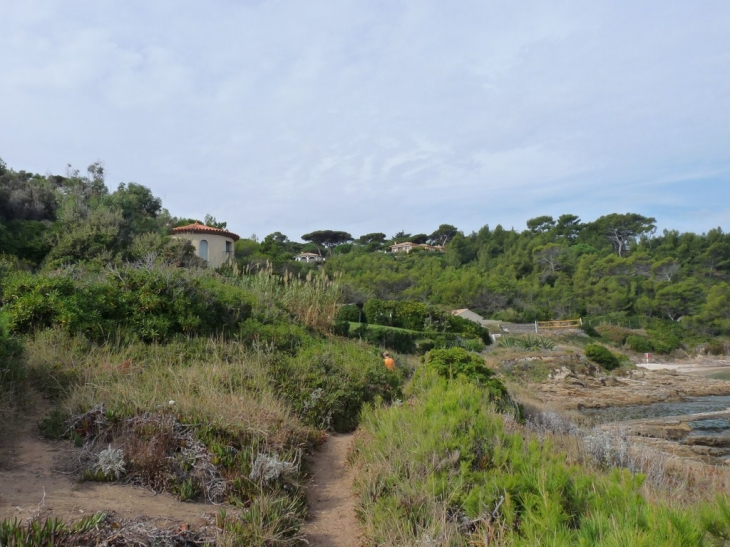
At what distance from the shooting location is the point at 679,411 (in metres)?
17.6

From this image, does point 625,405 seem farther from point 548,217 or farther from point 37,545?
point 548,217

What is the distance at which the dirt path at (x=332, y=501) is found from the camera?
441 centimetres

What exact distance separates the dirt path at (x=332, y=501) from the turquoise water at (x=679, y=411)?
9.39 meters

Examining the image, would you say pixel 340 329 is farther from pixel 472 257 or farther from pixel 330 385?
pixel 472 257

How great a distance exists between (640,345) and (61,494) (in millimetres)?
42178

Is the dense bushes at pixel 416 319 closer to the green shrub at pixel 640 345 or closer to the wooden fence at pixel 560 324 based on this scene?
the wooden fence at pixel 560 324

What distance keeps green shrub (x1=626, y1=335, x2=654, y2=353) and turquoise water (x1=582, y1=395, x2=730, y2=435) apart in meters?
18.5

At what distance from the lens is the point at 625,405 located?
18.9 m

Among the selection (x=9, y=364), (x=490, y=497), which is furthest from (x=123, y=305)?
(x=490, y=497)

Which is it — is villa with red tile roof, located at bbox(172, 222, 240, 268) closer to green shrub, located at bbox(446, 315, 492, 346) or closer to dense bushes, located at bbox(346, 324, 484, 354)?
dense bushes, located at bbox(346, 324, 484, 354)

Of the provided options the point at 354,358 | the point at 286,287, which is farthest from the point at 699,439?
the point at 286,287

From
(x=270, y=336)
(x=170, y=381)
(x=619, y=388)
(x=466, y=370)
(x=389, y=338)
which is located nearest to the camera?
(x=170, y=381)

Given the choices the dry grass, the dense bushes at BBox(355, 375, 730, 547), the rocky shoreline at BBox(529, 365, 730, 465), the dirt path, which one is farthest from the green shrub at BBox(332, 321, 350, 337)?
the dense bushes at BBox(355, 375, 730, 547)

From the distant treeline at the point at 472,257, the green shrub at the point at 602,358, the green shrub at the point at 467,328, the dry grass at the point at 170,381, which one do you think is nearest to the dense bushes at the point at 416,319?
the green shrub at the point at 467,328
